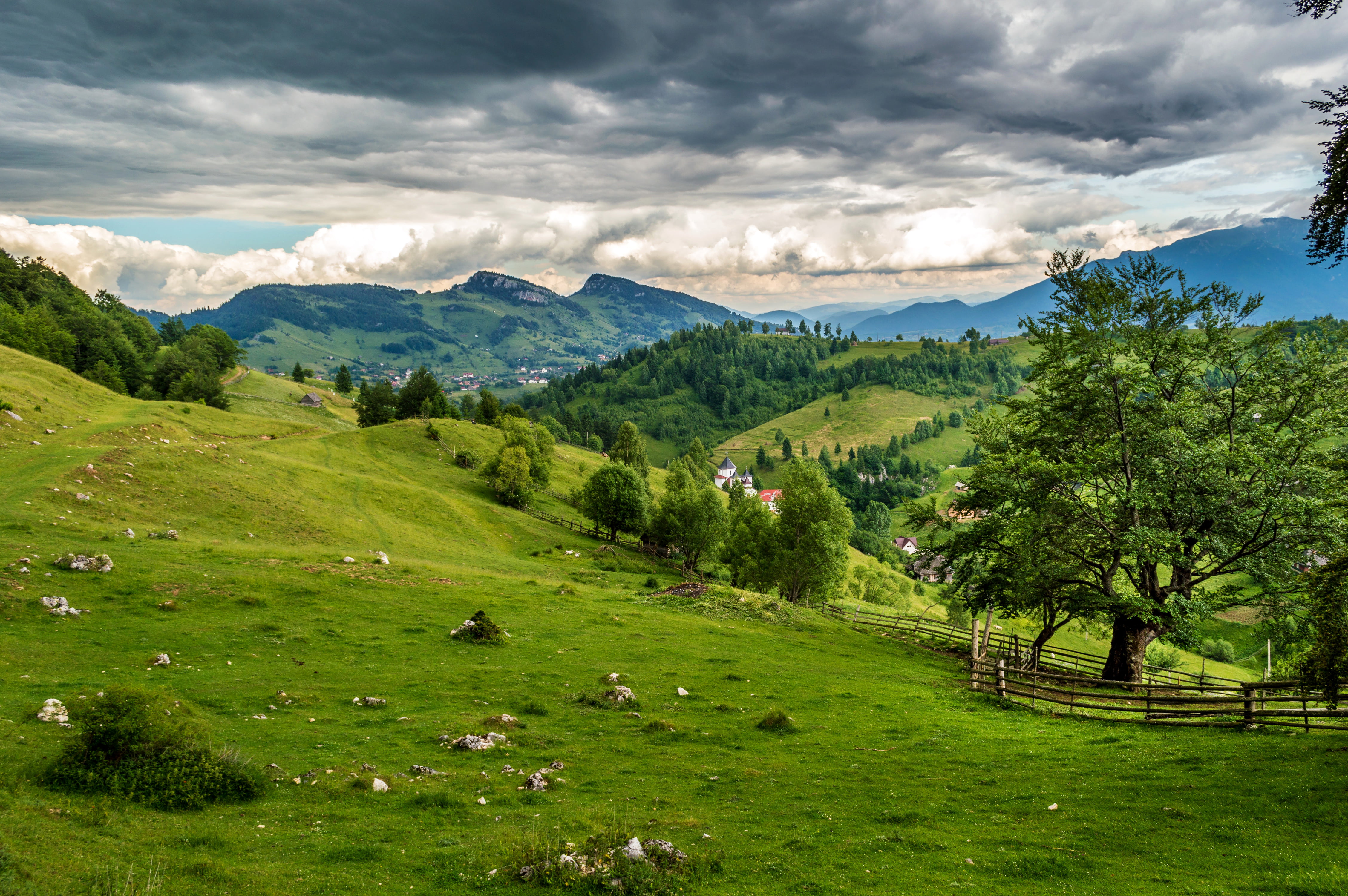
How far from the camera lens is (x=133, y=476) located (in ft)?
144

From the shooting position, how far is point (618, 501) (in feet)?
271

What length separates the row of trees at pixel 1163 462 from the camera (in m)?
26.7

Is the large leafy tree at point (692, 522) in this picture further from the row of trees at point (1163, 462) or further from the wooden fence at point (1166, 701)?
the row of trees at point (1163, 462)

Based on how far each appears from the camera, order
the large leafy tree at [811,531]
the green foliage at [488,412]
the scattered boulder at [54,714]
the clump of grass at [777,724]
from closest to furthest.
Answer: the scattered boulder at [54,714], the clump of grass at [777,724], the large leafy tree at [811,531], the green foliage at [488,412]

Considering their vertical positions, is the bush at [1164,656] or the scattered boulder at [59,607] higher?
the scattered boulder at [59,607]

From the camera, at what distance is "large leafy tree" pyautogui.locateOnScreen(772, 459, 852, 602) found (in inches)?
2400

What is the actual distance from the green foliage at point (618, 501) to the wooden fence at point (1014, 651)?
29253mm

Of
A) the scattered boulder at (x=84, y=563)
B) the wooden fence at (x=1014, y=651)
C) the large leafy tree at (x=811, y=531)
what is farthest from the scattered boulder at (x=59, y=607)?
the large leafy tree at (x=811, y=531)

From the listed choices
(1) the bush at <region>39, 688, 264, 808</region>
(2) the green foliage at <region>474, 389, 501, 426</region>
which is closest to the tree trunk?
(1) the bush at <region>39, 688, 264, 808</region>

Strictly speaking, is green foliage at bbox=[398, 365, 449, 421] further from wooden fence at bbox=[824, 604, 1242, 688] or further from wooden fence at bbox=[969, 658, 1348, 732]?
wooden fence at bbox=[969, 658, 1348, 732]

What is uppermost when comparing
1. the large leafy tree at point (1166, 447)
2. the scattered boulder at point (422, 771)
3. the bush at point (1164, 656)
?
the large leafy tree at point (1166, 447)

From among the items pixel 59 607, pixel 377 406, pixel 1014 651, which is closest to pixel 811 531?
pixel 1014 651

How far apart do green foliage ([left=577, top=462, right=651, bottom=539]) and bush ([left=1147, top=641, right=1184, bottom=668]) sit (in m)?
58.1

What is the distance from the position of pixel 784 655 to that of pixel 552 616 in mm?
13549
